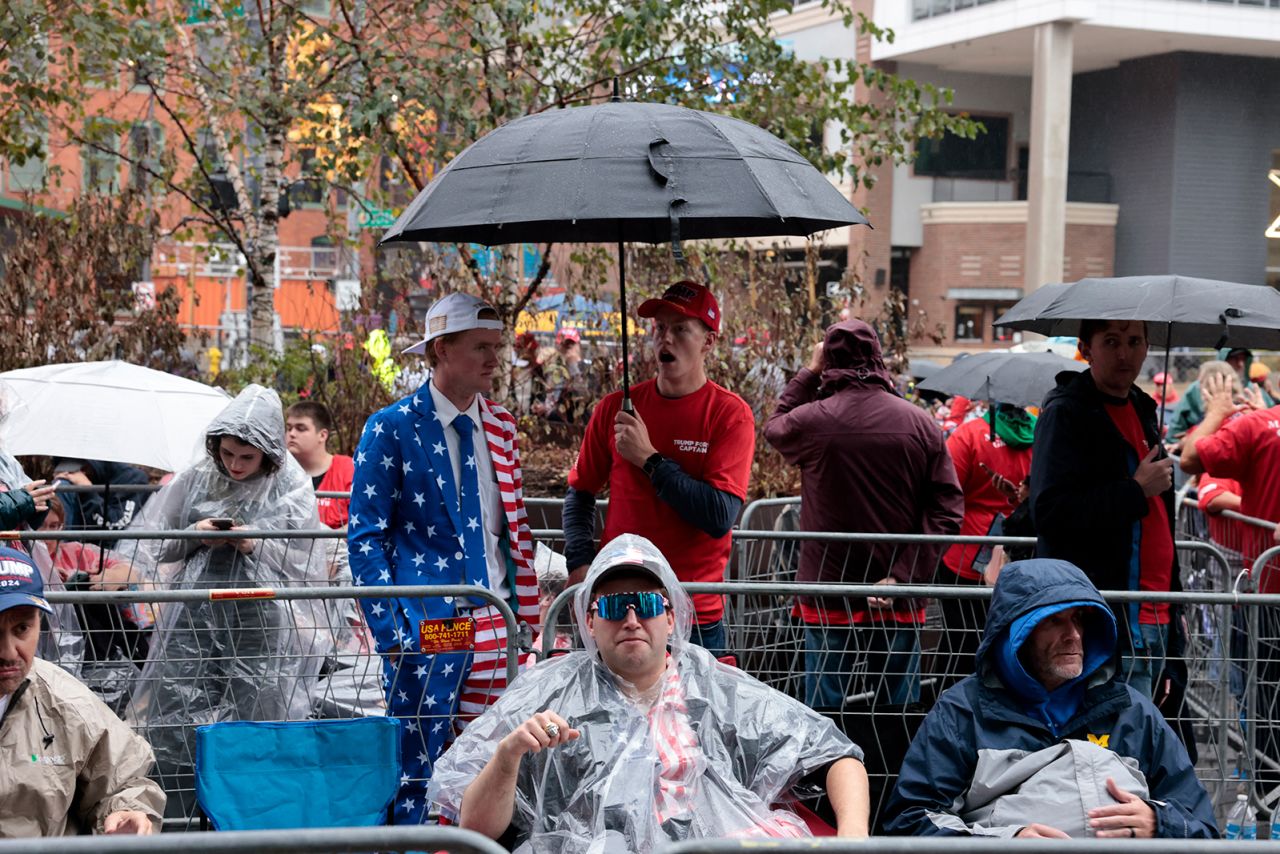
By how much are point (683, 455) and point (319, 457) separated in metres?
3.59

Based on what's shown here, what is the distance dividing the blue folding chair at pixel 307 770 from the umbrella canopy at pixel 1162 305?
2.83 m

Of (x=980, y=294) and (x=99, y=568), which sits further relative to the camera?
(x=980, y=294)

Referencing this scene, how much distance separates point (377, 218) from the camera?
1262 centimetres

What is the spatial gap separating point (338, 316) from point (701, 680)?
968 centimetres

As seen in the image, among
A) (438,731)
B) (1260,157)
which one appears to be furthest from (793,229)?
(1260,157)

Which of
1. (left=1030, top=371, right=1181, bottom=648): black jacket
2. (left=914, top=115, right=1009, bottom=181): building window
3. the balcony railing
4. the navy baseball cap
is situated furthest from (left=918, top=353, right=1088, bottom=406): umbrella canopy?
(left=914, top=115, right=1009, bottom=181): building window

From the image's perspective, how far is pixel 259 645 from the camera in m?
5.52

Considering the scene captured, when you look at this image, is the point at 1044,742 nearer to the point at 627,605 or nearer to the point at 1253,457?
the point at 627,605

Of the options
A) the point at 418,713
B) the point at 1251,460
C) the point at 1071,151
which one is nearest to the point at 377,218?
the point at 1251,460

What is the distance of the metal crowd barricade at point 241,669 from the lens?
15.7 feet

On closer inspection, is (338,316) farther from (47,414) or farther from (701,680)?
(701,680)

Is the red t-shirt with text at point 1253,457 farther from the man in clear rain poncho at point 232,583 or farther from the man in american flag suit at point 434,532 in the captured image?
the man in clear rain poncho at point 232,583

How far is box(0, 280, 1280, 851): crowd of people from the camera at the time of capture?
3811 millimetres

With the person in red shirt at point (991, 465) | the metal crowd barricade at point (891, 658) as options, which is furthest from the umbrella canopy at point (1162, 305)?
the person in red shirt at point (991, 465)
